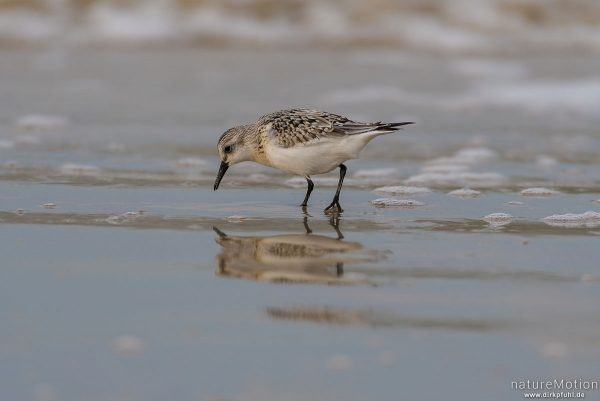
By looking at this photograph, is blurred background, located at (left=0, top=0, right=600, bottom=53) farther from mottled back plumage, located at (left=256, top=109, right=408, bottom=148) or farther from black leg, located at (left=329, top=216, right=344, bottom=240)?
black leg, located at (left=329, top=216, right=344, bottom=240)

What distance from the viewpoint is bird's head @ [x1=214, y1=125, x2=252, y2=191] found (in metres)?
6.16

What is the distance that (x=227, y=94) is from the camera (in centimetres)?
1141

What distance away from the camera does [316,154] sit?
231 inches

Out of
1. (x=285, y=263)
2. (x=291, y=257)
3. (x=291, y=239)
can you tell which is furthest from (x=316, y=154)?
(x=285, y=263)

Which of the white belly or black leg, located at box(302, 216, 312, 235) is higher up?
the white belly

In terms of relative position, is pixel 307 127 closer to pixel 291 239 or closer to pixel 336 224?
pixel 336 224

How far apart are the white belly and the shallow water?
0.24 m

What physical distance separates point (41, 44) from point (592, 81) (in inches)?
292

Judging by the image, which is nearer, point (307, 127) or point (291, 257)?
point (291, 257)

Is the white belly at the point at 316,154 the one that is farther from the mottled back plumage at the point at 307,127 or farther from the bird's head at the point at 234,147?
the bird's head at the point at 234,147

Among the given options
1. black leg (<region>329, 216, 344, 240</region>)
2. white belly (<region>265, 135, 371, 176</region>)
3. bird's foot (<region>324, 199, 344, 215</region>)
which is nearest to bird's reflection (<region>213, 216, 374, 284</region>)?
black leg (<region>329, 216, 344, 240</region>)

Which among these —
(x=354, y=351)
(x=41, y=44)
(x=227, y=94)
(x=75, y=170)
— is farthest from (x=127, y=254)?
(x=41, y=44)

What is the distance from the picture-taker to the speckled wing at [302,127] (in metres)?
5.84

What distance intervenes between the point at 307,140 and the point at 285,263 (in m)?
1.49
